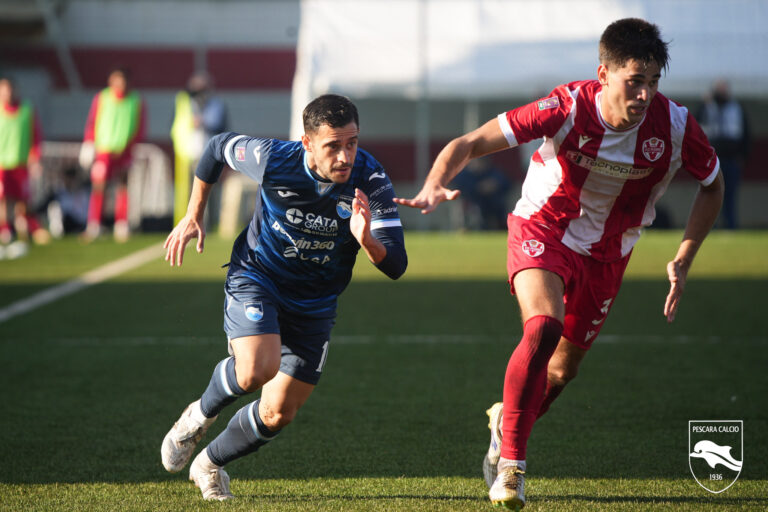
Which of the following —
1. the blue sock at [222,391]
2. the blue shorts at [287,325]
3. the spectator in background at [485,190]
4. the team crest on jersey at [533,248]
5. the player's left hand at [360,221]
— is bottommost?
the spectator in background at [485,190]

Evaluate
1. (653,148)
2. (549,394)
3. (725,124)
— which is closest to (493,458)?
(549,394)

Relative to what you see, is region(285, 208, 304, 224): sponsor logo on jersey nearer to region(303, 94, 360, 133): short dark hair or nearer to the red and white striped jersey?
region(303, 94, 360, 133): short dark hair

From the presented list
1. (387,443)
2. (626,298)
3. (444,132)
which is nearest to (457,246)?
(626,298)

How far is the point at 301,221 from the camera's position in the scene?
4.43m

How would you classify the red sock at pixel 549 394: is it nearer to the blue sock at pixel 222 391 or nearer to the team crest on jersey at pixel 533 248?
the team crest on jersey at pixel 533 248

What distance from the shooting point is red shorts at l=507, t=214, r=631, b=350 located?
4.46 m

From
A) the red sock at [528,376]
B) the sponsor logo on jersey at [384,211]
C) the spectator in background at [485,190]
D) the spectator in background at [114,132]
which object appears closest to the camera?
the red sock at [528,376]

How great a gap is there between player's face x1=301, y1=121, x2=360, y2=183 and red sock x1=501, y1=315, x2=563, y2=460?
0.95 metres

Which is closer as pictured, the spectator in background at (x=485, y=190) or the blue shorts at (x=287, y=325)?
the blue shorts at (x=287, y=325)

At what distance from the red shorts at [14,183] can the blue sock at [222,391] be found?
11.5 m

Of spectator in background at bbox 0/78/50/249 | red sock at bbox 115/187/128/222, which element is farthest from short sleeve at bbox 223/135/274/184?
red sock at bbox 115/187/128/222

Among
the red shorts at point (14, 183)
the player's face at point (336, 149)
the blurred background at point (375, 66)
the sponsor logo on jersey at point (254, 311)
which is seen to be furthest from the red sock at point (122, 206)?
the player's face at point (336, 149)

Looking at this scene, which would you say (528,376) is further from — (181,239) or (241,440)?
(181,239)

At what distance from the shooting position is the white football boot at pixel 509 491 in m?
3.86
